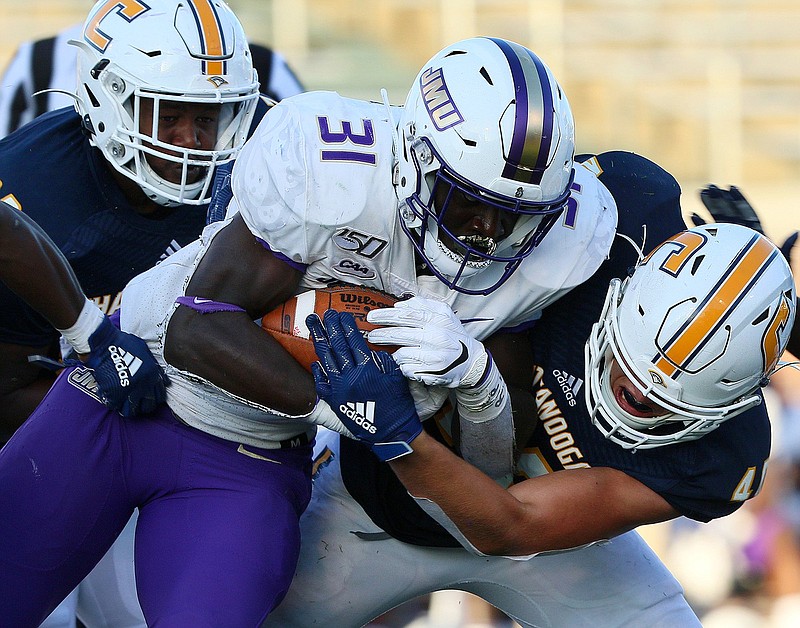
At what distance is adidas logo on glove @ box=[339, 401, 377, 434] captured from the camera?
209cm

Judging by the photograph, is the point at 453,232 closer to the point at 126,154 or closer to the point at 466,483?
the point at 466,483

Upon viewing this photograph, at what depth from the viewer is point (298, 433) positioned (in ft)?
8.04

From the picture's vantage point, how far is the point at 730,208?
2.65m

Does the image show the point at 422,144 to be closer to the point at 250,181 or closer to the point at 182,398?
the point at 250,181

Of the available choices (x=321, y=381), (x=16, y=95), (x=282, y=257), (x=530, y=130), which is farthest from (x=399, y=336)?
(x=16, y=95)

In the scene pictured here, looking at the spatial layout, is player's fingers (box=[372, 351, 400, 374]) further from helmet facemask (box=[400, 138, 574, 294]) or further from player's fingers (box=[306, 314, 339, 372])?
helmet facemask (box=[400, 138, 574, 294])

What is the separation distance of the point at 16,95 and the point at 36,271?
2.20 meters

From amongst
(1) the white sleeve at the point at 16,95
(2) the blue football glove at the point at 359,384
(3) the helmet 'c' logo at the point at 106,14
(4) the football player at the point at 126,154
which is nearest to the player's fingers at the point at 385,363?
(2) the blue football glove at the point at 359,384

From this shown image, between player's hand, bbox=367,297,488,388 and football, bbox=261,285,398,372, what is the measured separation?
83mm

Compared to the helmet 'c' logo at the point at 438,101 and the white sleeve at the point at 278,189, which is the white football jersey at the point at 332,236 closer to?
the white sleeve at the point at 278,189

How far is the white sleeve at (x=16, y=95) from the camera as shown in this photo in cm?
424

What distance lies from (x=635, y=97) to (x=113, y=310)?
4932 millimetres

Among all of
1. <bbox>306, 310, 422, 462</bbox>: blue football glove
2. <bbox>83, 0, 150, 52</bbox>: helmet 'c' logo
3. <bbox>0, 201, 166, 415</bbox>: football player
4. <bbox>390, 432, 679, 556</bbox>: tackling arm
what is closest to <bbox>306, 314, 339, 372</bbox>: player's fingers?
<bbox>306, 310, 422, 462</bbox>: blue football glove

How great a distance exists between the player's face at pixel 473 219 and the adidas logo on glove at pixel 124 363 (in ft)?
2.11
